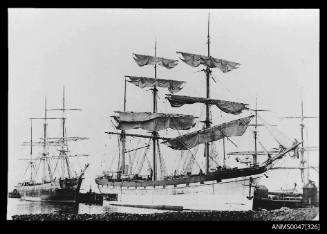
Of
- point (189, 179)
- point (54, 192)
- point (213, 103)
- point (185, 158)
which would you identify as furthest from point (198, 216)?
point (54, 192)

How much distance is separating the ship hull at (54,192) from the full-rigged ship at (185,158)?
1.51ft

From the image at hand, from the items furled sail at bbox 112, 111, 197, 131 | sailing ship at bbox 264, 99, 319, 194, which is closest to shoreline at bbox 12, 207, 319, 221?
sailing ship at bbox 264, 99, 319, 194

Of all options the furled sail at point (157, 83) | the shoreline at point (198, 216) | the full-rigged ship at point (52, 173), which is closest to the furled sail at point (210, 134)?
the furled sail at point (157, 83)

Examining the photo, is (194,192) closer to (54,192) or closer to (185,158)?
(185,158)

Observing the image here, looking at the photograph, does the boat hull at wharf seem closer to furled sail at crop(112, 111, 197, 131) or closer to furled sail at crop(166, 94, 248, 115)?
furled sail at crop(112, 111, 197, 131)

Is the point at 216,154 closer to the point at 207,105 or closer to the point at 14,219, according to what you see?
the point at 207,105

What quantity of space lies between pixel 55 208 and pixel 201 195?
2.36 metres

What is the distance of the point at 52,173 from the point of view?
10945 millimetres

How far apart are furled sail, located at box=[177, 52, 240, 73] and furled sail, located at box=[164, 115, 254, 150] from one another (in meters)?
0.86

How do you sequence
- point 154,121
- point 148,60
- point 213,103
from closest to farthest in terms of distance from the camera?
1. point 148,60
2. point 213,103
3. point 154,121

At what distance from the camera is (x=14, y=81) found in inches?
403

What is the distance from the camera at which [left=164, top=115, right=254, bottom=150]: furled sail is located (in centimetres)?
1055
